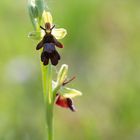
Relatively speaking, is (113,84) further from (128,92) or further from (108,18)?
(108,18)

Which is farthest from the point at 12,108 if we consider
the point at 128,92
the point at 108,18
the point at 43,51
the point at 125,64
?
the point at 108,18

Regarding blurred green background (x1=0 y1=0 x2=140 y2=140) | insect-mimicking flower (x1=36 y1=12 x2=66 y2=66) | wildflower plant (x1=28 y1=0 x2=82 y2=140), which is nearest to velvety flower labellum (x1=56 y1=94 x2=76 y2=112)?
wildflower plant (x1=28 y1=0 x2=82 y2=140)

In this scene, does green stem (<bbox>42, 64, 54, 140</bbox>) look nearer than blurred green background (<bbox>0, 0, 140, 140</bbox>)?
Yes

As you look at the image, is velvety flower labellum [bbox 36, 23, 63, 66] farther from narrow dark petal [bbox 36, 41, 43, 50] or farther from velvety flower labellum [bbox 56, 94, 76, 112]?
velvety flower labellum [bbox 56, 94, 76, 112]

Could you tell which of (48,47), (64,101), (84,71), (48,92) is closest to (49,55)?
(48,47)

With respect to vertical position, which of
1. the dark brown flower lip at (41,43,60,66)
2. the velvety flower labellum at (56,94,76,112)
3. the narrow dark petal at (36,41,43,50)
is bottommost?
the velvety flower labellum at (56,94,76,112)
